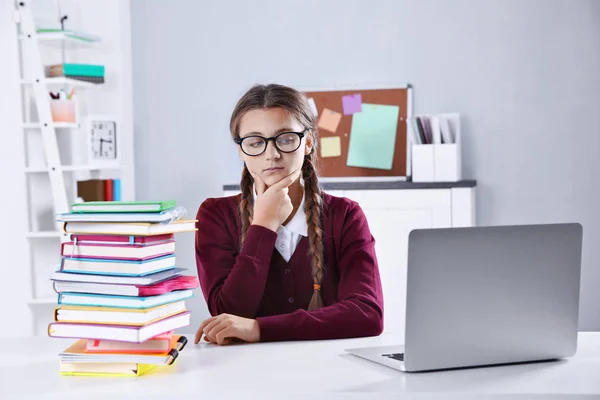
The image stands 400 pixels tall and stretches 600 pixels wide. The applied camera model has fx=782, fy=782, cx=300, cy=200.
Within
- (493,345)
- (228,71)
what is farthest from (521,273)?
(228,71)

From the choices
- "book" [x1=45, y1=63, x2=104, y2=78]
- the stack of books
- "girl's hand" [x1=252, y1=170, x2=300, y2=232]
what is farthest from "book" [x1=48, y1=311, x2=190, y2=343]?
"book" [x1=45, y1=63, x2=104, y2=78]

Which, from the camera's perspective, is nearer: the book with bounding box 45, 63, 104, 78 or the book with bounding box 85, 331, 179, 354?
the book with bounding box 85, 331, 179, 354

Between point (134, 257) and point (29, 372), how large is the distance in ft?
0.87

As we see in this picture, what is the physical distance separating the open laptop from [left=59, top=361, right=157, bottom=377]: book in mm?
394

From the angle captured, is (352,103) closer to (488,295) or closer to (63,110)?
(63,110)

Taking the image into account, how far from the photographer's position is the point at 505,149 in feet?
12.7

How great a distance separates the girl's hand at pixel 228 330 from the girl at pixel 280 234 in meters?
0.20

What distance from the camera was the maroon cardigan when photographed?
1732 mm

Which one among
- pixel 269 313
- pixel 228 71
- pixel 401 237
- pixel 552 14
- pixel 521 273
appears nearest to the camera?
pixel 521 273

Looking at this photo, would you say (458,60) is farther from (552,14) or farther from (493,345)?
(493,345)

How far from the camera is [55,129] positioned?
3.79m

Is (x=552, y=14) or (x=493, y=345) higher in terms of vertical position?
(x=552, y=14)

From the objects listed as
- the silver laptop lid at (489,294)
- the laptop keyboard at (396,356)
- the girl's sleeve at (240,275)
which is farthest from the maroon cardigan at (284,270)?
the silver laptop lid at (489,294)

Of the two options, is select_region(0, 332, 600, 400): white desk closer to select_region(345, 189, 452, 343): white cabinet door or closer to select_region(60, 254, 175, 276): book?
select_region(60, 254, 175, 276): book
